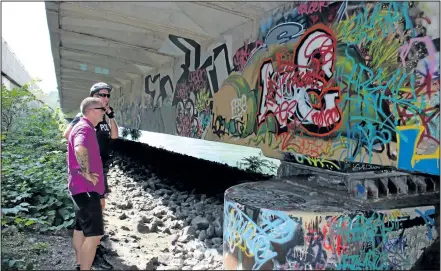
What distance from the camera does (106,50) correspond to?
1087 cm

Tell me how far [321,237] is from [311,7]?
364 cm

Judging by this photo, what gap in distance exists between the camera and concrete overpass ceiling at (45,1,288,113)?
6914 millimetres

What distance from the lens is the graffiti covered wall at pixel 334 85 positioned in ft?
13.3

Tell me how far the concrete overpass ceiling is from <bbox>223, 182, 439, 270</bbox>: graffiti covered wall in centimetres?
404

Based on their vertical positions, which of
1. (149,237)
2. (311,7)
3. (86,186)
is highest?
(311,7)

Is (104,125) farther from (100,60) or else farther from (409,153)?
(100,60)

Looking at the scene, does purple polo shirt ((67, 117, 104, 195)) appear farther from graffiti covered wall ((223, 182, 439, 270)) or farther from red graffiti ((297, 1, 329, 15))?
red graffiti ((297, 1, 329, 15))

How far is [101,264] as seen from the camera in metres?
4.52

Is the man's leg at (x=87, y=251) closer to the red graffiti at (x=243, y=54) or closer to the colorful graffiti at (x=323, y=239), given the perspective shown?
the colorful graffiti at (x=323, y=239)

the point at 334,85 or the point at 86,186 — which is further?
the point at 334,85

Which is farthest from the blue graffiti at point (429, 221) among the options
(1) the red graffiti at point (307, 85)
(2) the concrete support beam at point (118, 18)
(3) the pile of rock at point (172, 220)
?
(2) the concrete support beam at point (118, 18)

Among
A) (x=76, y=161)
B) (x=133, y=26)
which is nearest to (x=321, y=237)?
(x=76, y=161)

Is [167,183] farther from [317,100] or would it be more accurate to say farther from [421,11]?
[421,11]

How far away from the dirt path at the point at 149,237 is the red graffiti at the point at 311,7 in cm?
382
